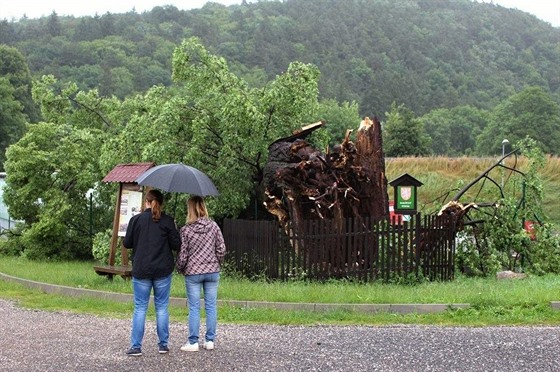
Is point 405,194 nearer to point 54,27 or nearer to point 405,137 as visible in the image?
point 405,137

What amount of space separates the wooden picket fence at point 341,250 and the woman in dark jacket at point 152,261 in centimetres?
603

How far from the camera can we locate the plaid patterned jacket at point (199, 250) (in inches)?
364

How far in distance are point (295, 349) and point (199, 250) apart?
5.16ft

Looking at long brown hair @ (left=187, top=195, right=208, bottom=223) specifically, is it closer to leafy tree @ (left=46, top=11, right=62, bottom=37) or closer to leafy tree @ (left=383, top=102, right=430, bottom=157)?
leafy tree @ (left=383, top=102, right=430, bottom=157)

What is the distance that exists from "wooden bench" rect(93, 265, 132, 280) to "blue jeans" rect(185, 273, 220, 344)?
19.3ft

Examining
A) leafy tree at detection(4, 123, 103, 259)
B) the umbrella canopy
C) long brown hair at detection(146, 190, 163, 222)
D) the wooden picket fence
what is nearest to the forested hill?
leafy tree at detection(4, 123, 103, 259)

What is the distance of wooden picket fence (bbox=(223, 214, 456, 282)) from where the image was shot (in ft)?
49.7

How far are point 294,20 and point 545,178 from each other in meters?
144

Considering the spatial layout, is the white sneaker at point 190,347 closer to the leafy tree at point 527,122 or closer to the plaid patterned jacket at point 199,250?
the plaid patterned jacket at point 199,250

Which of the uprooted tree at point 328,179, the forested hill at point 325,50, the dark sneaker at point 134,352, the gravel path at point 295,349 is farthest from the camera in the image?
the forested hill at point 325,50

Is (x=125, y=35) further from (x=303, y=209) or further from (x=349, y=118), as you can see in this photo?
(x=303, y=209)

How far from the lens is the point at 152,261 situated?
9039mm

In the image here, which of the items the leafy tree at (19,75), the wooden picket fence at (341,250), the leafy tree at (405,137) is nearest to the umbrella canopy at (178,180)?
the wooden picket fence at (341,250)

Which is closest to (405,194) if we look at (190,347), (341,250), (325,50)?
(341,250)
